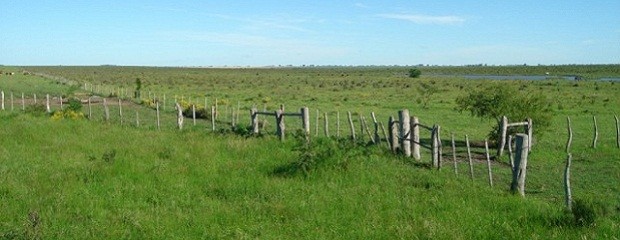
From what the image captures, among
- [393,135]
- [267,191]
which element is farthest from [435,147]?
[267,191]

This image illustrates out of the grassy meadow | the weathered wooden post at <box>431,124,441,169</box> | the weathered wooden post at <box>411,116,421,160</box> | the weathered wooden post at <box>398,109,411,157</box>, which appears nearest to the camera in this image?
the grassy meadow

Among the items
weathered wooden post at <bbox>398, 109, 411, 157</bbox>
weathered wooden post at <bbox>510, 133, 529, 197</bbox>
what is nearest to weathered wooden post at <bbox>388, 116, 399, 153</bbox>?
weathered wooden post at <bbox>398, 109, 411, 157</bbox>

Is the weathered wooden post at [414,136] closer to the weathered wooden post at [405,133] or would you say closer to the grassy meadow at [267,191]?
the weathered wooden post at [405,133]

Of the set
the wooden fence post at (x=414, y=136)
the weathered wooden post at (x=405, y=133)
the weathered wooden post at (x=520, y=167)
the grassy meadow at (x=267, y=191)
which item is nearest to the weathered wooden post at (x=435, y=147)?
the grassy meadow at (x=267, y=191)

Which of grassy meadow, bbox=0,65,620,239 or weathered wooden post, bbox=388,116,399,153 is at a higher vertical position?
weathered wooden post, bbox=388,116,399,153

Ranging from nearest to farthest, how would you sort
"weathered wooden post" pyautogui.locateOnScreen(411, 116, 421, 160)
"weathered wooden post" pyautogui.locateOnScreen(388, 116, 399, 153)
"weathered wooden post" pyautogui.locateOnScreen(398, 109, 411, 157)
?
1. "weathered wooden post" pyautogui.locateOnScreen(411, 116, 421, 160)
2. "weathered wooden post" pyautogui.locateOnScreen(398, 109, 411, 157)
3. "weathered wooden post" pyautogui.locateOnScreen(388, 116, 399, 153)

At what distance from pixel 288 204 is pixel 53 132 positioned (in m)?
12.3

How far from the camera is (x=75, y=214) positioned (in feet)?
30.7

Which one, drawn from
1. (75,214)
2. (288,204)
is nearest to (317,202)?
(288,204)

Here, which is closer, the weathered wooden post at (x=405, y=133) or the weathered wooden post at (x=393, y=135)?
the weathered wooden post at (x=405, y=133)

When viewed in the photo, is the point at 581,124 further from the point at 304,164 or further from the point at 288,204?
the point at 288,204

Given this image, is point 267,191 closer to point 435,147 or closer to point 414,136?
point 435,147

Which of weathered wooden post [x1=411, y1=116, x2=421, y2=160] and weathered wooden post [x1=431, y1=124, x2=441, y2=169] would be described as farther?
weathered wooden post [x1=411, y1=116, x2=421, y2=160]

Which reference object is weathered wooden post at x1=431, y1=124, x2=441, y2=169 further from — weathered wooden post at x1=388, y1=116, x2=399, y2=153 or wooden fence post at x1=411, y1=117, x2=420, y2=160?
weathered wooden post at x1=388, y1=116, x2=399, y2=153
